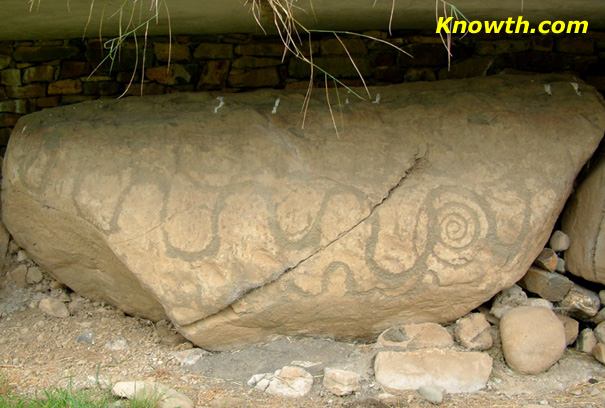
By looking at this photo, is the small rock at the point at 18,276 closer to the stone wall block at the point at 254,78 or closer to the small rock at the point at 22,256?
the small rock at the point at 22,256

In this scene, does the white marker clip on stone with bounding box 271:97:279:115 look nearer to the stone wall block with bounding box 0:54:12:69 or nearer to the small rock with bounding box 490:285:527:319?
the small rock with bounding box 490:285:527:319

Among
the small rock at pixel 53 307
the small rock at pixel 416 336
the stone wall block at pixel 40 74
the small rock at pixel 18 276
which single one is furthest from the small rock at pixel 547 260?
the stone wall block at pixel 40 74

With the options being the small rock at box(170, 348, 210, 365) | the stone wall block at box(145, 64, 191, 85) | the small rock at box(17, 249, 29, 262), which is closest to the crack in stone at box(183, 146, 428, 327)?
the small rock at box(170, 348, 210, 365)

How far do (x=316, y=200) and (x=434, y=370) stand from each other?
0.85 meters

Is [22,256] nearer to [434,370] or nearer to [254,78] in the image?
[254,78]

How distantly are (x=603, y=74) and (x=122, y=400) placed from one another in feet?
9.85

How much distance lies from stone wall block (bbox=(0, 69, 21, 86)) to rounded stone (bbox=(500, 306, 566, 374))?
308 cm

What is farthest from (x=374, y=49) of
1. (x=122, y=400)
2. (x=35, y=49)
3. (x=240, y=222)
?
(x=122, y=400)

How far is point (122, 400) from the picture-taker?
2162 millimetres

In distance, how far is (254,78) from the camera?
11.2 feet

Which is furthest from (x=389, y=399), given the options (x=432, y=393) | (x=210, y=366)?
(x=210, y=366)

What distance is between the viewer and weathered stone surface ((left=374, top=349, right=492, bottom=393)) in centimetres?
233

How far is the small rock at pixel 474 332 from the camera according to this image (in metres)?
2.51

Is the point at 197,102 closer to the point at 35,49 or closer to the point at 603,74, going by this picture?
the point at 35,49
